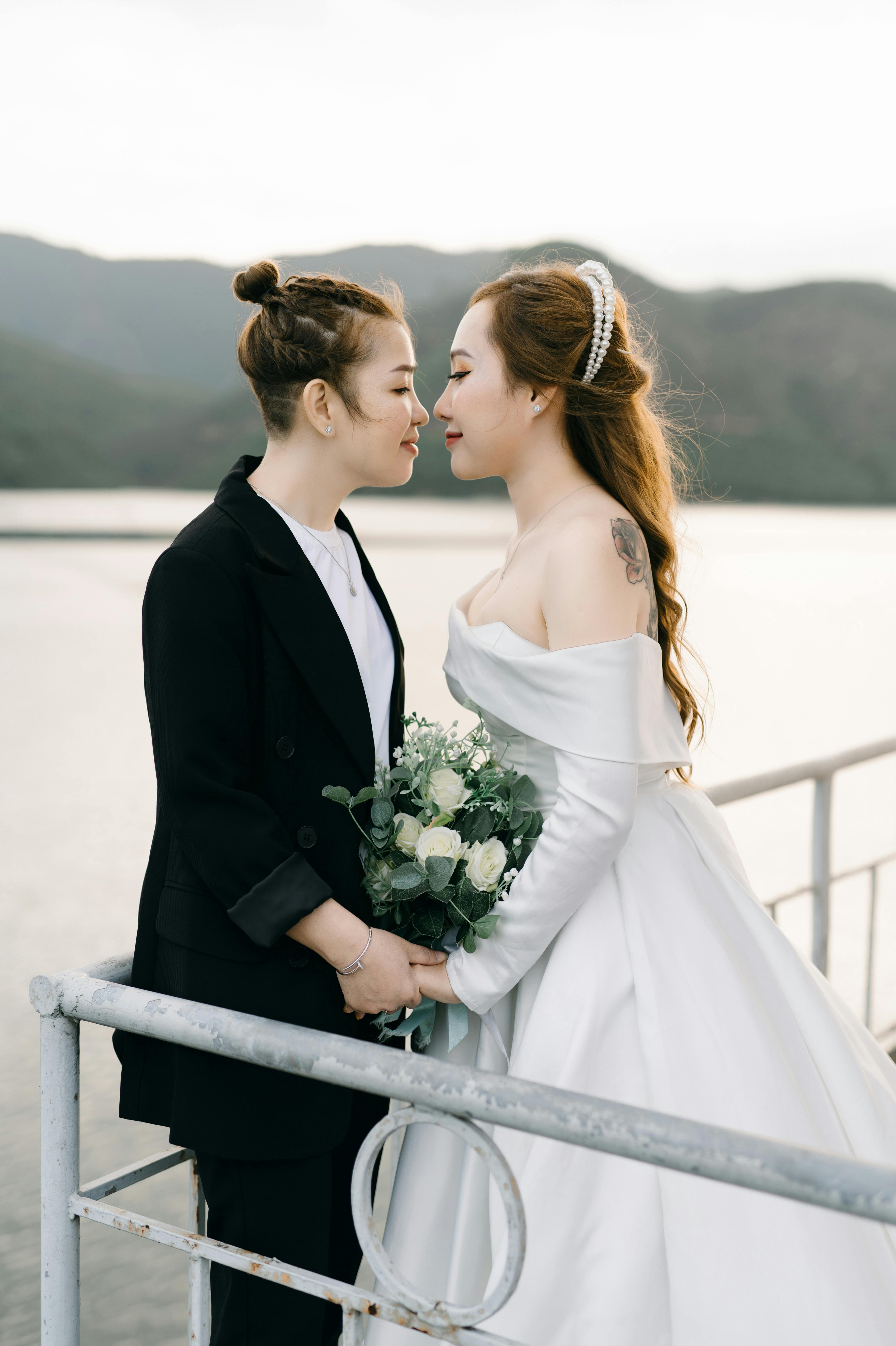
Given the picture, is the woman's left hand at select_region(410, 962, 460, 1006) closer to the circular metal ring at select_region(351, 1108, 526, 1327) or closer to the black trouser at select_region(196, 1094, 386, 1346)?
the black trouser at select_region(196, 1094, 386, 1346)

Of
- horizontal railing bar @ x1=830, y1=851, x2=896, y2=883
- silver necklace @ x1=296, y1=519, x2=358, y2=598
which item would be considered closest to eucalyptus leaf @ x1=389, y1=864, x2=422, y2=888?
silver necklace @ x1=296, y1=519, x2=358, y2=598

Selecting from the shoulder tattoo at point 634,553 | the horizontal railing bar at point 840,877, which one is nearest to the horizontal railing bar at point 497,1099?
the shoulder tattoo at point 634,553

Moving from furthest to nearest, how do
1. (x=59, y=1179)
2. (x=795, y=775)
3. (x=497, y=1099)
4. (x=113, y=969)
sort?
(x=795, y=775), (x=113, y=969), (x=59, y=1179), (x=497, y=1099)

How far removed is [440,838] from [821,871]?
150 centimetres

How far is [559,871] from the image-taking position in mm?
1362

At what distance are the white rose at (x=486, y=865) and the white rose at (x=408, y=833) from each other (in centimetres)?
8

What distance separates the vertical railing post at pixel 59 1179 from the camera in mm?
1091

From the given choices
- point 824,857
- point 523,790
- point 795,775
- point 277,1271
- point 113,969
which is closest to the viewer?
point 277,1271

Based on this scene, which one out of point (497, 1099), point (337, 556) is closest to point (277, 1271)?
point (497, 1099)

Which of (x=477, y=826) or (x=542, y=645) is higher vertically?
(x=542, y=645)

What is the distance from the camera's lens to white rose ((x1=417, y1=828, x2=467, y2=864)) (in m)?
1.35

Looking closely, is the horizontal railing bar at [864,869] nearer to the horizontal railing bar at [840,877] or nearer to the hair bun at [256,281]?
the horizontal railing bar at [840,877]

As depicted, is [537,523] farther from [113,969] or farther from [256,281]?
[113,969]

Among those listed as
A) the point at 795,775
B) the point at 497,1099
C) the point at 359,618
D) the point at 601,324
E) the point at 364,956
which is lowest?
the point at 795,775
